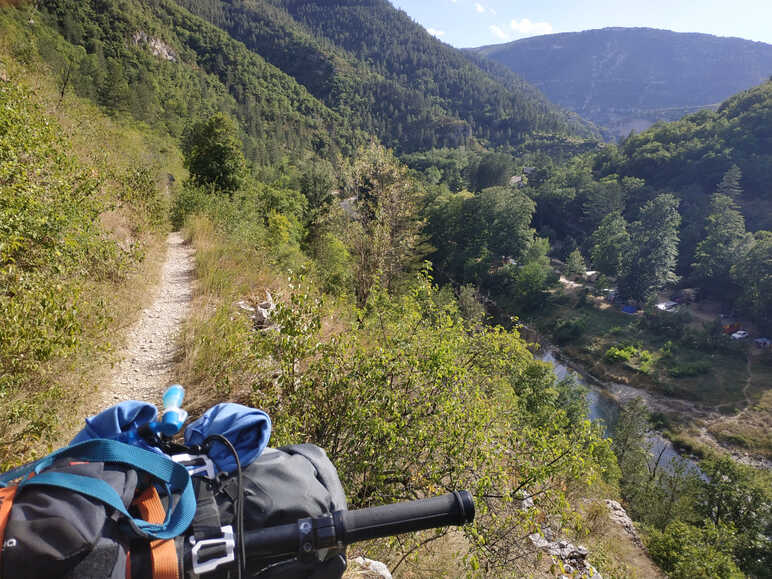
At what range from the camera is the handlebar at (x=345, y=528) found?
4.08 feet

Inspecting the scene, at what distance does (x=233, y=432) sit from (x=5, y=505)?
76 cm

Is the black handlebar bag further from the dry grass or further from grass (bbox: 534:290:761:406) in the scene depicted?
grass (bbox: 534:290:761:406)

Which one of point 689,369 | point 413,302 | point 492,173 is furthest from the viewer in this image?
point 492,173

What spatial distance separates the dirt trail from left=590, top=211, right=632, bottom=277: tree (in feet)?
177

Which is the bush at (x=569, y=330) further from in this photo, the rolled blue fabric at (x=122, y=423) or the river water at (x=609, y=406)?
the rolled blue fabric at (x=122, y=423)

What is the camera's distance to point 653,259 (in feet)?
156

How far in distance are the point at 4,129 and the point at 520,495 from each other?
786cm

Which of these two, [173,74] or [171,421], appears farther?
[173,74]

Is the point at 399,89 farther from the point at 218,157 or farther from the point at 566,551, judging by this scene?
the point at 566,551

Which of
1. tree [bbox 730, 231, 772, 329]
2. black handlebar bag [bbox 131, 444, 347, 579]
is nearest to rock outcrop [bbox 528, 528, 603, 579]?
black handlebar bag [bbox 131, 444, 347, 579]

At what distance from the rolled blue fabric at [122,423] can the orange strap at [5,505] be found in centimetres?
47

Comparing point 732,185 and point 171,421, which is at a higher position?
point 732,185

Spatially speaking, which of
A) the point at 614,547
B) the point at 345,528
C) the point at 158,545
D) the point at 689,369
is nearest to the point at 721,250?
the point at 689,369

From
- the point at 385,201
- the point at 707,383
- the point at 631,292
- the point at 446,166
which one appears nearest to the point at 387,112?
the point at 446,166
